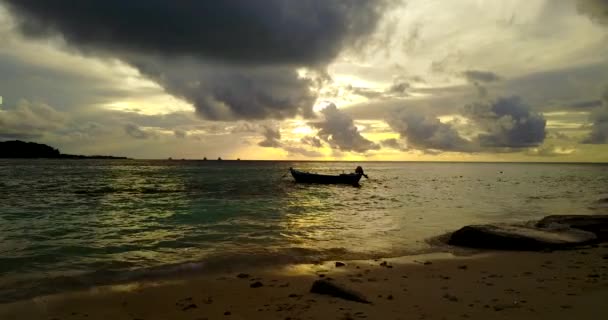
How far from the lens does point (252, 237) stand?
607 inches

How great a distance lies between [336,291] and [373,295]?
0.73 meters

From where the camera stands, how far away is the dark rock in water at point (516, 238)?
12.6 m

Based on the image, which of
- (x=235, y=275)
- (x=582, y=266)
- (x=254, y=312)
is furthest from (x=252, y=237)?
(x=582, y=266)

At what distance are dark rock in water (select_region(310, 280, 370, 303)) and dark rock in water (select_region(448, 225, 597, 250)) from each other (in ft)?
24.4

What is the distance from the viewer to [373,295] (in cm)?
776

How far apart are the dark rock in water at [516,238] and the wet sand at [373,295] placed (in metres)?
1.72

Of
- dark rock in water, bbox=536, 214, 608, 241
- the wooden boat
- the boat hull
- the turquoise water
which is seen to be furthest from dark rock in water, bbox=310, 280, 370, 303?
the boat hull

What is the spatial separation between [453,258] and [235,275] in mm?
6030

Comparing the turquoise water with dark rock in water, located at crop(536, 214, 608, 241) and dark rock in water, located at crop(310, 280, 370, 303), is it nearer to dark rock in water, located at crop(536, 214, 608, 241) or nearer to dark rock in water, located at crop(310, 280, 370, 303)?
dark rock in water, located at crop(536, 214, 608, 241)

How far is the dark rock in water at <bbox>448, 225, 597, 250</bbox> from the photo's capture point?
1263 centimetres

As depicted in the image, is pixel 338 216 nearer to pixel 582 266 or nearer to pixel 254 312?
pixel 582 266

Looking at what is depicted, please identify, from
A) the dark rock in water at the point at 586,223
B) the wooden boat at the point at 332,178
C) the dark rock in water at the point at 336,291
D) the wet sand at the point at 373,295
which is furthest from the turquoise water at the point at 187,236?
the wooden boat at the point at 332,178

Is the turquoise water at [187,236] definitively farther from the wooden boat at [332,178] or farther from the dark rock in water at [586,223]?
the wooden boat at [332,178]

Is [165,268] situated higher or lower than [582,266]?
lower
